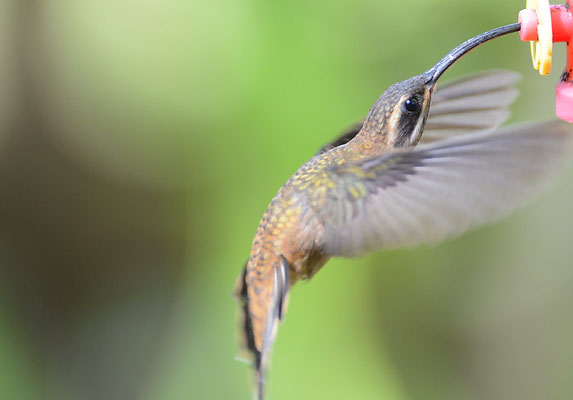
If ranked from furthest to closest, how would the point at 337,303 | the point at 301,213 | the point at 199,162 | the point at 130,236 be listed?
the point at 130,236, the point at 199,162, the point at 337,303, the point at 301,213

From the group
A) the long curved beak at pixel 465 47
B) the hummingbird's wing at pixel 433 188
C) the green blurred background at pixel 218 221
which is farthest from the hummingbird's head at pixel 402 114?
the green blurred background at pixel 218 221

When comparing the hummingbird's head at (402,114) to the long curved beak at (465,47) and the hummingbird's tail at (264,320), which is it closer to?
the long curved beak at (465,47)

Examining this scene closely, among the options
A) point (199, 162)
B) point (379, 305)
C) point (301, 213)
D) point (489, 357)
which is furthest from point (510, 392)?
point (301, 213)

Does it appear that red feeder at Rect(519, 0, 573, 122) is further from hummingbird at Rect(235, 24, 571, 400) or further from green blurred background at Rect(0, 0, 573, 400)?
green blurred background at Rect(0, 0, 573, 400)

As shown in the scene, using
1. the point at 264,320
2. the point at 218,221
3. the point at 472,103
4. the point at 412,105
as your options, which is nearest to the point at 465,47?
the point at 412,105

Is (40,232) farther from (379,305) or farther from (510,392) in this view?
(510,392)

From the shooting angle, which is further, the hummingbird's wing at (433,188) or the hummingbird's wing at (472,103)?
the hummingbird's wing at (472,103)

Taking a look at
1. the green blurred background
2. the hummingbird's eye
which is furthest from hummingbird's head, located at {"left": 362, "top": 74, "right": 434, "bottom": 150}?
the green blurred background
